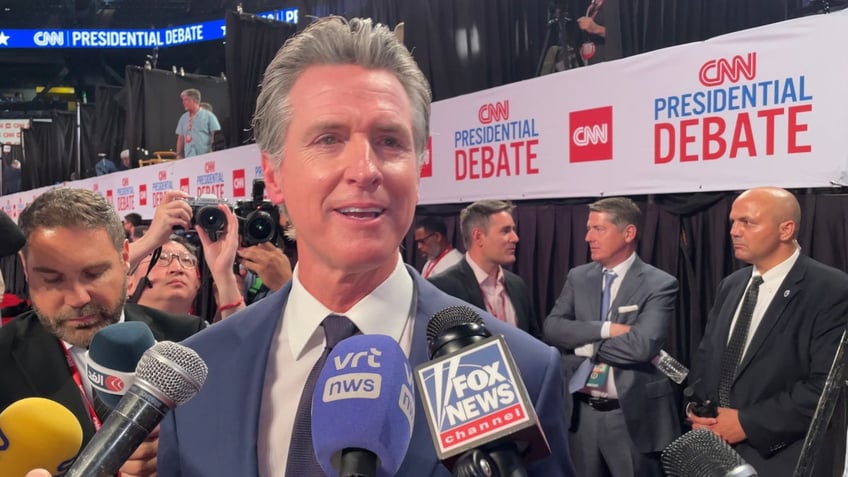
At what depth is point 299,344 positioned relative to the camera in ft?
3.71

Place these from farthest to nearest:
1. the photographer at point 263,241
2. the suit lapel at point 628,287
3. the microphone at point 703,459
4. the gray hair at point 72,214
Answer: the suit lapel at point 628,287 → the photographer at point 263,241 → the gray hair at point 72,214 → the microphone at point 703,459

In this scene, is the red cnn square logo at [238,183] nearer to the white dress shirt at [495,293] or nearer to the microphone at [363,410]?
the white dress shirt at [495,293]

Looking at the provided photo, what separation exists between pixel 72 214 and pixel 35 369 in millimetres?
320

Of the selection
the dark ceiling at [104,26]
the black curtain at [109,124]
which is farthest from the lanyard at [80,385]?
the dark ceiling at [104,26]

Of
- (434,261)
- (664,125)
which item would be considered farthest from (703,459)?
(434,261)

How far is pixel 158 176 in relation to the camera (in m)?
9.34

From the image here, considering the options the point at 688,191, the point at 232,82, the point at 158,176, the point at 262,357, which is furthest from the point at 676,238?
the point at 158,176

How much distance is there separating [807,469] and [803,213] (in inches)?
80.2

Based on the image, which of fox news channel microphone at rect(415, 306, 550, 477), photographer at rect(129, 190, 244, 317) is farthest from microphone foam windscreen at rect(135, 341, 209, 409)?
photographer at rect(129, 190, 244, 317)

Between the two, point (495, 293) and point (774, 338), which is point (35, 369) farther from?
point (495, 293)

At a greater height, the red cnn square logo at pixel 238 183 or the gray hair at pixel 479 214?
the red cnn square logo at pixel 238 183

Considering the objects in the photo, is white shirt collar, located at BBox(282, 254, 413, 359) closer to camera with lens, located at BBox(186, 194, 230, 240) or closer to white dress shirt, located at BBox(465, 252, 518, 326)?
camera with lens, located at BBox(186, 194, 230, 240)

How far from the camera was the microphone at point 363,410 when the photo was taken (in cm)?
72

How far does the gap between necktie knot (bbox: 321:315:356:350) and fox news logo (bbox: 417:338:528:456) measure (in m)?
Answer: 0.33
